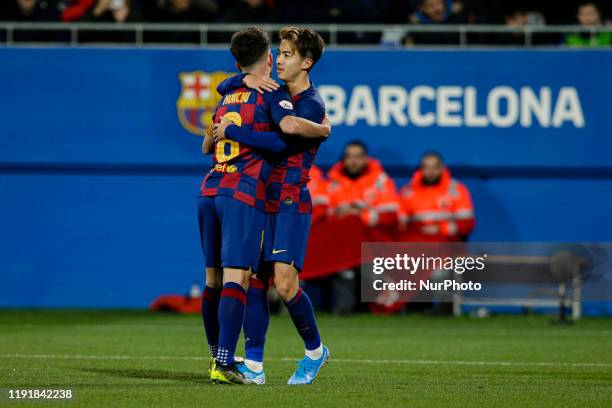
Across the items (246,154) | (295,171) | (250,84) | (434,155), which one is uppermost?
(250,84)

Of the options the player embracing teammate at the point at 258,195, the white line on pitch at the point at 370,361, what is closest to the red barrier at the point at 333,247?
the white line on pitch at the point at 370,361

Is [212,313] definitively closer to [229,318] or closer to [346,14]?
[229,318]

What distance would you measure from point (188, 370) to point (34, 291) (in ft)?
24.5

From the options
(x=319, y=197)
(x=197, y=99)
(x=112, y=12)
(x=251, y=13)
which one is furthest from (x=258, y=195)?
(x=112, y=12)

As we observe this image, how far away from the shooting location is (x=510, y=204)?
51.1 feet

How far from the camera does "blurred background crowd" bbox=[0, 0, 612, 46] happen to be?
15672 mm

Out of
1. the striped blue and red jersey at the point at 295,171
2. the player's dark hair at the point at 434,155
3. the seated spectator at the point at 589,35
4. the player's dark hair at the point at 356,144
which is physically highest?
the seated spectator at the point at 589,35

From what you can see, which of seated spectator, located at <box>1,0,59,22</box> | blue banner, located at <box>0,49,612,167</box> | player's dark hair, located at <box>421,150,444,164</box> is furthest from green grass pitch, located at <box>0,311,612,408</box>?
seated spectator, located at <box>1,0,59,22</box>

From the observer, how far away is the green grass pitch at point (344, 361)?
686 centimetres

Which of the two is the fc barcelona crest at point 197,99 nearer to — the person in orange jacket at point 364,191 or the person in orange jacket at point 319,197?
the person in orange jacket at point 319,197

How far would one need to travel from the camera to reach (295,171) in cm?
760

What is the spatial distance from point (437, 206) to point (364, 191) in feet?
2.86

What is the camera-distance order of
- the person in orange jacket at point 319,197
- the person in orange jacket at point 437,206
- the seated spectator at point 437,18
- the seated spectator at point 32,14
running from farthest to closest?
the seated spectator at point 32,14 → the seated spectator at point 437,18 → the person in orange jacket at point 437,206 → the person in orange jacket at point 319,197

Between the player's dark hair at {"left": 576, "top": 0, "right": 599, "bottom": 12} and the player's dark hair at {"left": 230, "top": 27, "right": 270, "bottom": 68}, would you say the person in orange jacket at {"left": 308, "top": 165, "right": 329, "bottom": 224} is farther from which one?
the player's dark hair at {"left": 230, "top": 27, "right": 270, "bottom": 68}
